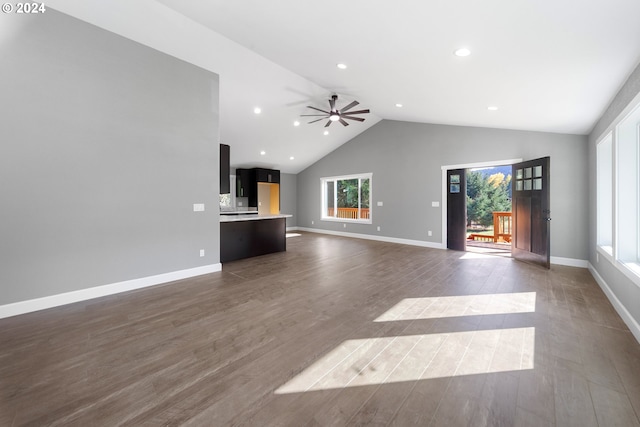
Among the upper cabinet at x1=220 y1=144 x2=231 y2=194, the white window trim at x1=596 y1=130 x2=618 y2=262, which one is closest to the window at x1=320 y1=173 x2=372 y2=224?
the upper cabinet at x1=220 y1=144 x2=231 y2=194

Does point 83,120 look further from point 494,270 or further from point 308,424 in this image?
point 494,270

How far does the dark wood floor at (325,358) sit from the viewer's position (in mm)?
1510

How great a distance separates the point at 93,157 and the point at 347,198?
7.49 m

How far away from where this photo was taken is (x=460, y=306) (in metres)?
3.07

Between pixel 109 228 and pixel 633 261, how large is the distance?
602 centimetres

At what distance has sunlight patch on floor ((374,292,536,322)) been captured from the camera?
2.84 m

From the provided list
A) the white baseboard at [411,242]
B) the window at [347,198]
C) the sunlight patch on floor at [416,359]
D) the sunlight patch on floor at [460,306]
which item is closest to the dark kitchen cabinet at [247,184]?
the white baseboard at [411,242]

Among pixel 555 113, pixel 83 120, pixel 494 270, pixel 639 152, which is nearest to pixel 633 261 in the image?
pixel 639 152

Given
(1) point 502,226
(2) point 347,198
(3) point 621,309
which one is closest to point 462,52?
Result: (3) point 621,309

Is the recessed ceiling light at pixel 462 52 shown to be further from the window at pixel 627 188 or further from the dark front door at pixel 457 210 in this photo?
the dark front door at pixel 457 210

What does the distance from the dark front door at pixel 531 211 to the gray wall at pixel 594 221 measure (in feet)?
1.87

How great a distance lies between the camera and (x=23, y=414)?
1494 millimetres

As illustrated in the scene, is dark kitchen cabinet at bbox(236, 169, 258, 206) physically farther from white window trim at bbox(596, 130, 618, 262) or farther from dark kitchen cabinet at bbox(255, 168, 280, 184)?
white window trim at bbox(596, 130, 618, 262)

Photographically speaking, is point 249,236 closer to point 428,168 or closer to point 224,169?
point 224,169
